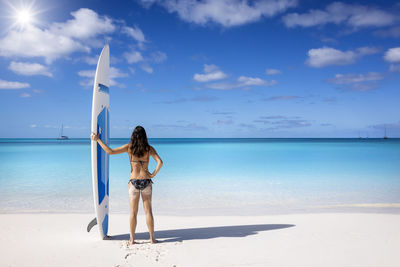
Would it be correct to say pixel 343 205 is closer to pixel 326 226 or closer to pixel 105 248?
pixel 326 226

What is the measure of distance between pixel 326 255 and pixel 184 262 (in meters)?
1.51

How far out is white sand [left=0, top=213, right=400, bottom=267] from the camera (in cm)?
274

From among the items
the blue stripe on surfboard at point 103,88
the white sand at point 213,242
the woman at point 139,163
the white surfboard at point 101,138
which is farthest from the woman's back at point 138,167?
the blue stripe on surfboard at point 103,88

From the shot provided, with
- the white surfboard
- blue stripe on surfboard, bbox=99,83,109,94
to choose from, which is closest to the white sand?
the white surfboard

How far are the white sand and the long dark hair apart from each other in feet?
3.51

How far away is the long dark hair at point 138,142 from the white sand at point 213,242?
1.07m

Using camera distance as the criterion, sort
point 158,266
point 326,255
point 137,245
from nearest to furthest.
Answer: point 158,266 → point 326,255 → point 137,245

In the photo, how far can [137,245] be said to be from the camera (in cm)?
310

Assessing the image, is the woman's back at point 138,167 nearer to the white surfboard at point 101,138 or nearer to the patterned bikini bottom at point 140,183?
the patterned bikini bottom at point 140,183

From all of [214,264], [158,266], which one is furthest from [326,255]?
[158,266]

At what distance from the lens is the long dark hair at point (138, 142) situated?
2943 mm

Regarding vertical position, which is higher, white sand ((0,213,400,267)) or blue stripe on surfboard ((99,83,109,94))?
blue stripe on surfboard ((99,83,109,94))

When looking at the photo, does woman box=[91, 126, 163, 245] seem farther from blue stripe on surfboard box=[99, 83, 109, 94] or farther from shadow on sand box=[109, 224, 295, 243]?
blue stripe on surfboard box=[99, 83, 109, 94]

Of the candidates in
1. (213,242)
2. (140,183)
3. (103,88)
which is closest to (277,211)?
(213,242)
